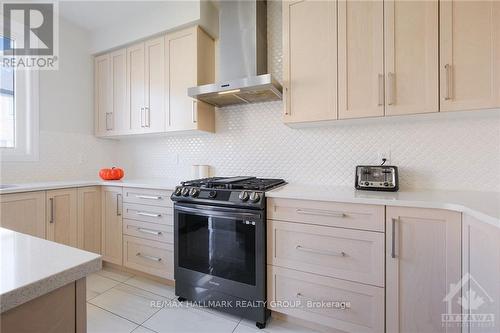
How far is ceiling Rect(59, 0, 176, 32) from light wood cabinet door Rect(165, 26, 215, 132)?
1.18 feet

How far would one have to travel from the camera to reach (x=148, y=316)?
1757 mm

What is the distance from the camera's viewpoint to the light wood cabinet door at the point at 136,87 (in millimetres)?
2559

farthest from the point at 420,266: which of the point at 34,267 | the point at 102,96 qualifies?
the point at 102,96

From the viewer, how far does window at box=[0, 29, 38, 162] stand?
2283 millimetres

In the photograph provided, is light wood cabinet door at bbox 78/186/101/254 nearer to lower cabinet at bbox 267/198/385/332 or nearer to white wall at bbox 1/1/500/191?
white wall at bbox 1/1/500/191

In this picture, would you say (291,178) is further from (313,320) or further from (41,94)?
(41,94)

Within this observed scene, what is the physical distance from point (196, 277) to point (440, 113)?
208 centimetres

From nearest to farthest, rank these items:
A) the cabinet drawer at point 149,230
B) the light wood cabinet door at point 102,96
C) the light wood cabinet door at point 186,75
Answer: the cabinet drawer at point 149,230
the light wood cabinet door at point 186,75
the light wood cabinet door at point 102,96

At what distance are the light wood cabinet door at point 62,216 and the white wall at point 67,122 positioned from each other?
1.95 ft

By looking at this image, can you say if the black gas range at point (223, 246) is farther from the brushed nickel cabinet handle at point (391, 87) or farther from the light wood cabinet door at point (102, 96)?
the light wood cabinet door at point (102, 96)

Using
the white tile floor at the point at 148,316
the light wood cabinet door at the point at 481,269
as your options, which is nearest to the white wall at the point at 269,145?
the light wood cabinet door at the point at 481,269

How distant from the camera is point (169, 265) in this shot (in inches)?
80.8

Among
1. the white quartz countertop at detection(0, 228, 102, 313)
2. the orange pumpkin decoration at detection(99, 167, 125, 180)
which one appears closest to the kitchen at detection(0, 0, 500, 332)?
the white quartz countertop at detection(0, 228, 102, 313)

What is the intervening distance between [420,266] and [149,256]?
208 cm
